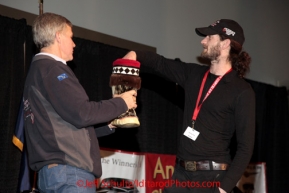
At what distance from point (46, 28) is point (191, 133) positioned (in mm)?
1188

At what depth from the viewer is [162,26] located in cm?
580

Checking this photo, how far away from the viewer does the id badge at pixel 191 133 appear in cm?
313

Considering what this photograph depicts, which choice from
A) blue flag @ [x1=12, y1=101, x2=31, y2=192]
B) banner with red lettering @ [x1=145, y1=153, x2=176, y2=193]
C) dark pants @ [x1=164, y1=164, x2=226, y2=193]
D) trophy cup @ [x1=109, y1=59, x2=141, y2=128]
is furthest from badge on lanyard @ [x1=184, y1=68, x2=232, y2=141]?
banner with red lettering @ [x1=145, y1=153, x2=176, y2=193]

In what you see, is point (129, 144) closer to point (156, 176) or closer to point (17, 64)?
point (156, 176)

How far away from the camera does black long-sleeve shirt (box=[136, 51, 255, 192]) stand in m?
3.03

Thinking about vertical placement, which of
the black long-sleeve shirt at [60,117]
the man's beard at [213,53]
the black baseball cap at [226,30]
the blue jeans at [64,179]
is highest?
the black baseball cap at [226,30]

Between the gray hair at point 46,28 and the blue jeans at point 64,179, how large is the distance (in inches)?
27.4

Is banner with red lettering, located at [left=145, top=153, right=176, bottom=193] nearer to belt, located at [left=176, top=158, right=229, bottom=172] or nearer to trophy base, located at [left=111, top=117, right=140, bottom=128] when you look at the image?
belt, located at [left=176, top=158, right=229, bottom=172]

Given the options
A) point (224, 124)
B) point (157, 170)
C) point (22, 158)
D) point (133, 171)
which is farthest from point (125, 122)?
point (157, 170)

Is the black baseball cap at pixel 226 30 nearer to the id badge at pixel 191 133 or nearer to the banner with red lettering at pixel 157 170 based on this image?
the id badge at pixel 191 133

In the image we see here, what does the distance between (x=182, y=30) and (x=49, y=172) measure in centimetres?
402

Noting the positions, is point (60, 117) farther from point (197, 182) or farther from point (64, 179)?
point (197, 182)

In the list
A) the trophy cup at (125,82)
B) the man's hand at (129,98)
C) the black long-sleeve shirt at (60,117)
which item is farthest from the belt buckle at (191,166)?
the black long-sleeve shirt at (60,117)

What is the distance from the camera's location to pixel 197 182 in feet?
10.0
